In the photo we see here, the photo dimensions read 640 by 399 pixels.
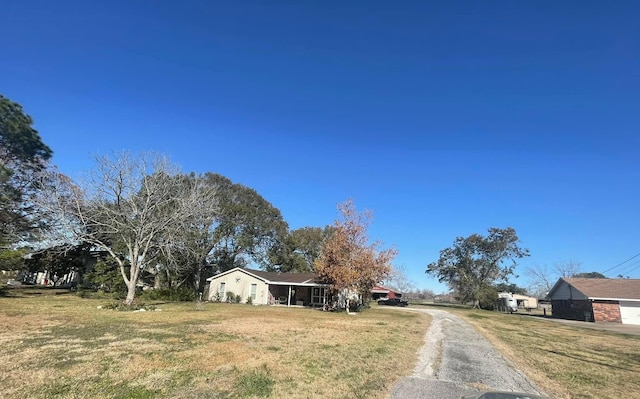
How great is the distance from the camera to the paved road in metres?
6.79

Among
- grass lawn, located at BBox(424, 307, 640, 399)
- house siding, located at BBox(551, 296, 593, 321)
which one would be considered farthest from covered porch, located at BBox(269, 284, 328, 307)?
house siding, located at BBox(551, 296, 593, 321)

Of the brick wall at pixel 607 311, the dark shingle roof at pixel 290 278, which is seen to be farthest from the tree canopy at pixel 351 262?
the brick wall at pixel 607 311

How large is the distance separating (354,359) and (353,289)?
→ 2106 centimetres

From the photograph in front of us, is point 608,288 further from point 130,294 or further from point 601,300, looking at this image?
point 130,294

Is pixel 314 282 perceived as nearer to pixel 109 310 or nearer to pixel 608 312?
pixel 109 310

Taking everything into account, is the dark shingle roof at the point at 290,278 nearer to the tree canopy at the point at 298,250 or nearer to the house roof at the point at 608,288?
the tree canopy at the point at 298,250

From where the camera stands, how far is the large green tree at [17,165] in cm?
2838

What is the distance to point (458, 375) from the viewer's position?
820 cm

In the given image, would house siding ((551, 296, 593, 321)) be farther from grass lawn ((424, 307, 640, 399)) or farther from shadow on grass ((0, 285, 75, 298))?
shadow on grass ((0, 285, 75, 298))

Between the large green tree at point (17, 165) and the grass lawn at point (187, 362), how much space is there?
20236mm

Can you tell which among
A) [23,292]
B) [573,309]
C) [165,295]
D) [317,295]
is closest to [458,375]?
[165,295]

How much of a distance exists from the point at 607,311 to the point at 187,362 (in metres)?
41.8

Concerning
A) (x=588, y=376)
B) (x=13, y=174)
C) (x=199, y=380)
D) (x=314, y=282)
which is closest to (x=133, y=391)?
(x=199, y=380)

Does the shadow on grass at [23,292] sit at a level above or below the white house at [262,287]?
below
